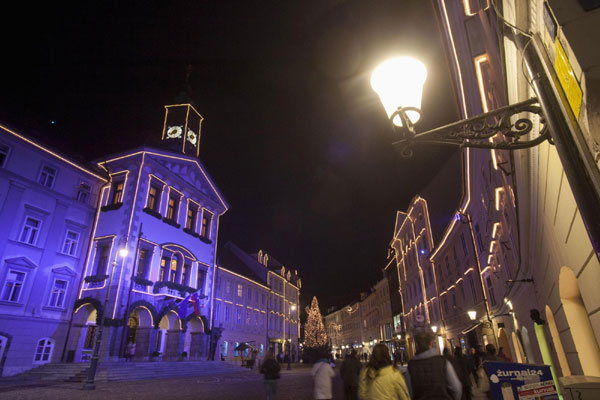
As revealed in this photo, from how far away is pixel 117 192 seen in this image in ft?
86.9

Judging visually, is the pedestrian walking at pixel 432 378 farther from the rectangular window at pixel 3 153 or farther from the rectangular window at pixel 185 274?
the rectangular window at pixel 185 274

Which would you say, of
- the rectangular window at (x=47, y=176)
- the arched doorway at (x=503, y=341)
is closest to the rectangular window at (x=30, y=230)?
the rectangular window at (x=47, y=176)

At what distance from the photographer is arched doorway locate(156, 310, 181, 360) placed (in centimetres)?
2603

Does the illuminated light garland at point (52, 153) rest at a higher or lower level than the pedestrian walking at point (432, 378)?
higher

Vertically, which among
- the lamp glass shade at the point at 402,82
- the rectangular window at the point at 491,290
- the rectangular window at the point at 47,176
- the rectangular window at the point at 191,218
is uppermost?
the rectangular window at the point at 191,218

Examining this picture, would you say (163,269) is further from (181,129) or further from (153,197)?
(181,129)

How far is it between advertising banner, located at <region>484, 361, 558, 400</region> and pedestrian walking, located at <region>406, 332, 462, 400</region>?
1.13 m

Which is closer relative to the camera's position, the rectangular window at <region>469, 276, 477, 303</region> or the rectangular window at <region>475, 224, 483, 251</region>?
the rectangular window at <region>475, 224, 483, 251</region>

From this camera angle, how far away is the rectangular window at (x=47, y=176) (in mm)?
21866

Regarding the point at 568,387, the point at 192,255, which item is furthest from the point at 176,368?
the point at 568,387

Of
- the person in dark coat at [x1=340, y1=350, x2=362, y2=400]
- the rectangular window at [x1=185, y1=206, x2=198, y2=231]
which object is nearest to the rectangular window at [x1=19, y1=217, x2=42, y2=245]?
the rectangular window at [x1=185, y1=206, x2=198, y2=231]

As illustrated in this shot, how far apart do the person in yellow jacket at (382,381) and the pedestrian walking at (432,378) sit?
0.15 metres

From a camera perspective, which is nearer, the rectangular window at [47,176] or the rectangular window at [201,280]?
the rectangular window at [47,176]

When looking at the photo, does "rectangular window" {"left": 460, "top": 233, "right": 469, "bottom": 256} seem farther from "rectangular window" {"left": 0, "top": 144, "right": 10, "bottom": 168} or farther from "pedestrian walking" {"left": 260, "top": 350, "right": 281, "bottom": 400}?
"rectangular window" {"left": 0, "top": 144, "right": 10, "bottom": 168}
